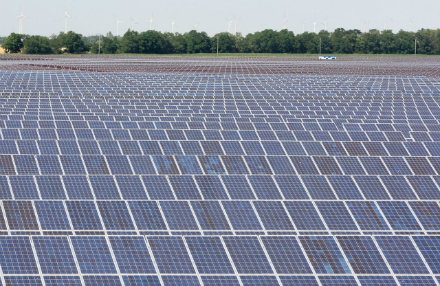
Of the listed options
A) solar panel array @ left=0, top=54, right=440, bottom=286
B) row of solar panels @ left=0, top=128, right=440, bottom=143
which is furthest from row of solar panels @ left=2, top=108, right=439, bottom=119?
row of solar panels @ left=0, top=128, right=440, bottom=143

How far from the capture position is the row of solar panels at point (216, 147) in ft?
93.4

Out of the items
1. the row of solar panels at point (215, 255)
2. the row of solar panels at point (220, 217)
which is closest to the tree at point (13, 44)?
the row of solar panels at point (220, 217)

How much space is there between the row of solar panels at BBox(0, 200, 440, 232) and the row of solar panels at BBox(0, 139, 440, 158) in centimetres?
535

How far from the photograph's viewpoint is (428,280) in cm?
2000

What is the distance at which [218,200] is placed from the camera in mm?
24266

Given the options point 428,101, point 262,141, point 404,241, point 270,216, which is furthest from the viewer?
point 428,101

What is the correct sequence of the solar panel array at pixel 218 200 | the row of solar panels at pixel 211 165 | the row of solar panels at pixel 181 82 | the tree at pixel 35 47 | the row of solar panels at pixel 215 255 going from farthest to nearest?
the tree at pixel 35 47 → the row of solar panels at pixel 181 82 → the row of solar panels at pixel 211 165 → the solar panel array at pixel 218 200 → the row of solar panels at pixel 215 255

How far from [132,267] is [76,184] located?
6312 millimetres

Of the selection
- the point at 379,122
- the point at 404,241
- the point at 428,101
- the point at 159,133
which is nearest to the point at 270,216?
the point at 404,241

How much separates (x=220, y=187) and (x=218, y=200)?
1.14 meters

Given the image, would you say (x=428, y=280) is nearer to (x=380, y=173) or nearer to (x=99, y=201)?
(x=380, y=173)

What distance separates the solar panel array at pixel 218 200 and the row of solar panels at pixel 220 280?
46 mm

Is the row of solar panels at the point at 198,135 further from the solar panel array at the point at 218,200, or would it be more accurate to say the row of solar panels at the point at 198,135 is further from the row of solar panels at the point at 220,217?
the row of solar panels at the point at 220,217

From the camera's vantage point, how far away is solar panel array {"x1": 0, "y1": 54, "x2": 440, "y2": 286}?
65.5 feet
